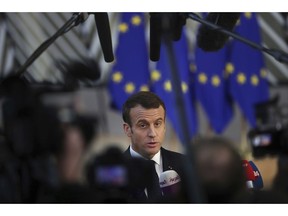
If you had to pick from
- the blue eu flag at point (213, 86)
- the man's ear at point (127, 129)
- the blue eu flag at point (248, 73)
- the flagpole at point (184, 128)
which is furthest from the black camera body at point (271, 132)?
the flagpole at point (184, 128)

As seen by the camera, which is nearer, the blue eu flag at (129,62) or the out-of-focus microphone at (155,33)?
the out-of-focus microphone at (155,33)

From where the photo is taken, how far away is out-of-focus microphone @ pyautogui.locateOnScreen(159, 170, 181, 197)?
99.7 inches

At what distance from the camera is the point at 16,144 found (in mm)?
2490

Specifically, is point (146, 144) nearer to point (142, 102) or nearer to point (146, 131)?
point (146, 131)

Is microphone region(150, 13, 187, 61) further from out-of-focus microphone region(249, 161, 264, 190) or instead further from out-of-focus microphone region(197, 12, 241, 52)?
out-of-focus microphone region(249, 161, 264, 190)

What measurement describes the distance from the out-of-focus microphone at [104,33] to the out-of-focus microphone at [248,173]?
29.2 inches

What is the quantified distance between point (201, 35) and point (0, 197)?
1.06 metres

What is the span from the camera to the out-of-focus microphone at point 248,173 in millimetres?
2496

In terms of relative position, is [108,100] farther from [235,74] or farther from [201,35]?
[235,74]

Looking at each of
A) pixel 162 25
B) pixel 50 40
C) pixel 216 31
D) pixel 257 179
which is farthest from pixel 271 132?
pixel 50 40

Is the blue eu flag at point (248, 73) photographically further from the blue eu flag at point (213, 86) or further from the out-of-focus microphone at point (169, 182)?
the out-of-focus microphone at point (169, 182)

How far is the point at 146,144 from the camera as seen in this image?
8.68 ft

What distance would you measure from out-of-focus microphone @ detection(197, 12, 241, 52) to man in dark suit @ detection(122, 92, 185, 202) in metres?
0.35
